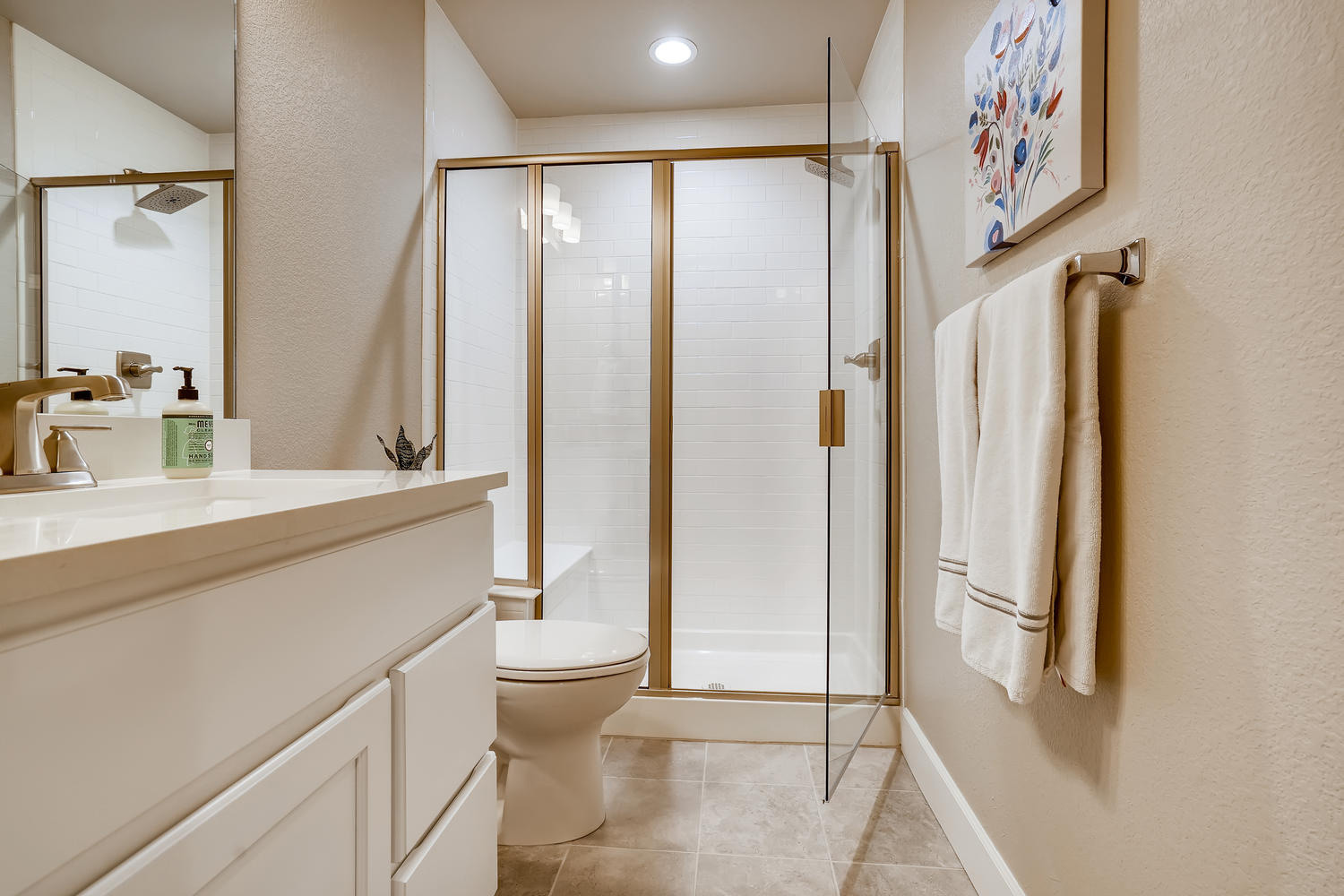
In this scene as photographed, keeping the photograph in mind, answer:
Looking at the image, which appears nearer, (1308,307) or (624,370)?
(1308,307)

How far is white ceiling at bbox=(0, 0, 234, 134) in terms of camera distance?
99 cm

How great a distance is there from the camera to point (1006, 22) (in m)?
1.17

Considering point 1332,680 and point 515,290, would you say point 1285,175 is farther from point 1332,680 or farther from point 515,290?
point 515,290

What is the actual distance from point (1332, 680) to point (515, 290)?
2153 millimetres

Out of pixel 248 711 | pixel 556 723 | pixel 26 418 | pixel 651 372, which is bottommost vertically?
pixel 556 723

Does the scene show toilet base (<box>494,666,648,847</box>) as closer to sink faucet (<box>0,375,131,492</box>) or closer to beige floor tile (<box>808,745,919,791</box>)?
beige floor tile (<box>808,745,919,791</box>)

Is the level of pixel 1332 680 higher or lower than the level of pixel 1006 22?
lower

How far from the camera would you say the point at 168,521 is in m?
0.51

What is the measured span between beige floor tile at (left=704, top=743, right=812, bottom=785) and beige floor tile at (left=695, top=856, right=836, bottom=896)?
35 centimetres

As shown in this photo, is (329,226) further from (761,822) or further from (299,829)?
(761,822)

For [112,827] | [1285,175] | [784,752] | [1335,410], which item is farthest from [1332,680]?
[784,752]

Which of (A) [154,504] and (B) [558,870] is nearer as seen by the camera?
(A) [154,504]

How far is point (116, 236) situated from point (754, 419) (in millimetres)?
2048

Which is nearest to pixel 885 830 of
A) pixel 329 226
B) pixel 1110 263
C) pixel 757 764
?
pixel 757 764
